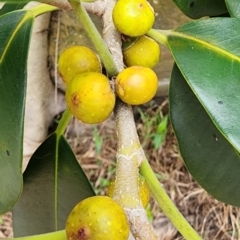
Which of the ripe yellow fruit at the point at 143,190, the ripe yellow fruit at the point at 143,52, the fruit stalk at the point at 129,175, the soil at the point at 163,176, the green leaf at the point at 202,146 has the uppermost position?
the ripe yellow fruit at the point at 143,52

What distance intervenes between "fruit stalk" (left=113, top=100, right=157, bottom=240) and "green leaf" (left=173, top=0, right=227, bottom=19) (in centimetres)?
20

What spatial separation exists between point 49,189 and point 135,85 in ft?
1.31

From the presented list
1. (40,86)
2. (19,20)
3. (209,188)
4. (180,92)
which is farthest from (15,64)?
(40,86)

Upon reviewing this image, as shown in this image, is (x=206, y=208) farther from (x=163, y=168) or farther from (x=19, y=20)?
(x=19, y=20)

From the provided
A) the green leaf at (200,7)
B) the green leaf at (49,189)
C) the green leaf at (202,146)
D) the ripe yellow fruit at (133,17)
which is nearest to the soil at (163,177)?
the green leaf at (49,189)

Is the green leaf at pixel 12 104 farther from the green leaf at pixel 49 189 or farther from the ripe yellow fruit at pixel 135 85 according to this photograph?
the green leaf at pixel 49 189

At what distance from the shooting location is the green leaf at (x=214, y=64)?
546 millimetres

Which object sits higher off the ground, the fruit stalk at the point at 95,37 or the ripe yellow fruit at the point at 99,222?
the fruit stalk at the point at 95,37

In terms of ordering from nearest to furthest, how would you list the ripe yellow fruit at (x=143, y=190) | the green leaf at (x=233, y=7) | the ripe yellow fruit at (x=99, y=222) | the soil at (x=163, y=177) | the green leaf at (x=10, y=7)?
the ripe yellow fruit at (x=99, y=222) < the ripe yellow fruit at (x=143, y=190) < the green leaf at (x=233, y=7) < the green leaf at (x=10, y=7) < the soil at (x=163, y=177)

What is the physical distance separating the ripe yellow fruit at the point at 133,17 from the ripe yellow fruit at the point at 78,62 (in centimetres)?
5

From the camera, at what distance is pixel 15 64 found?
2.13 feet

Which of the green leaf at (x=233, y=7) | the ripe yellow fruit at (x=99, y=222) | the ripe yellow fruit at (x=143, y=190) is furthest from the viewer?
the green leaf at (x=233, y=7)

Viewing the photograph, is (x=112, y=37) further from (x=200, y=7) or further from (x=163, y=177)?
(x=163, y=177)

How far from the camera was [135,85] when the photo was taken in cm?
57
